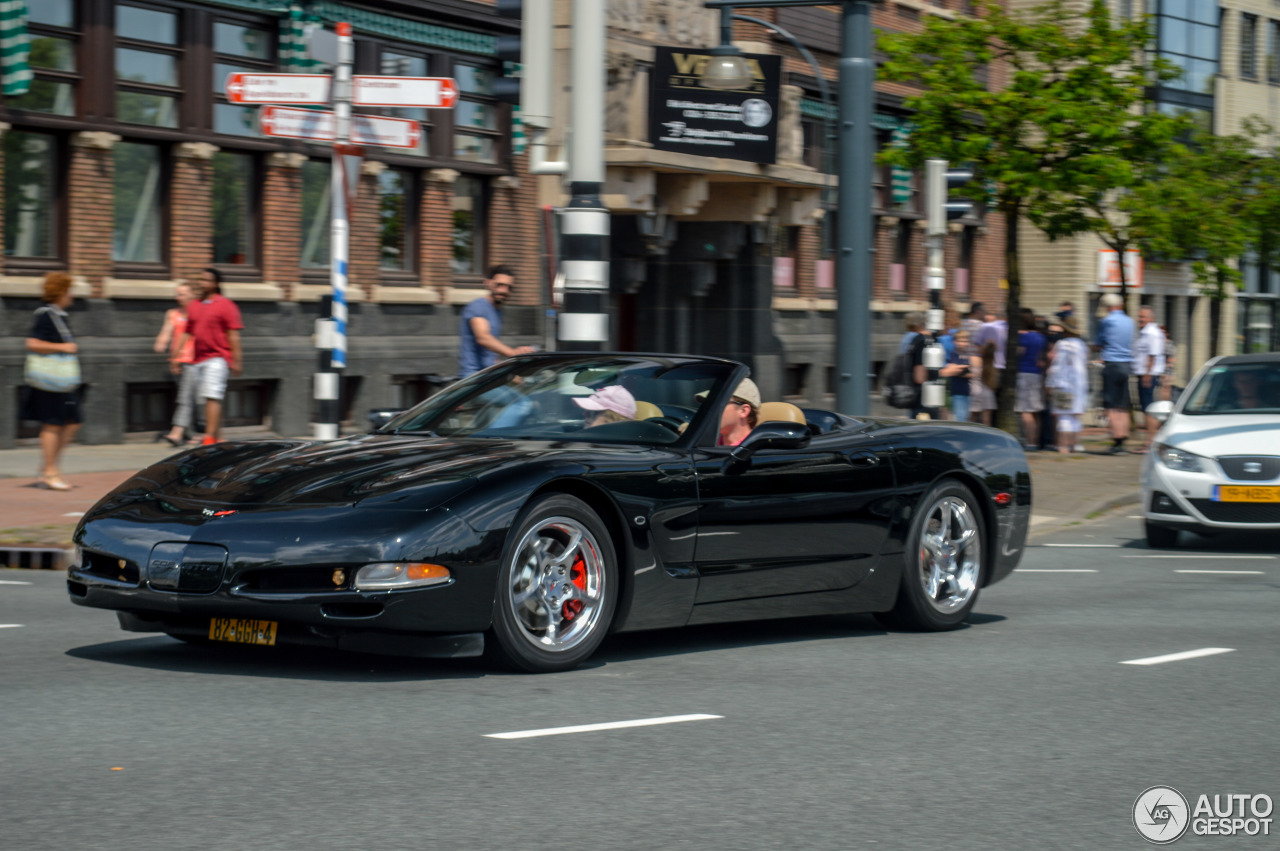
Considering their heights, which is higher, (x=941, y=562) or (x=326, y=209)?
(x=326, y=209)

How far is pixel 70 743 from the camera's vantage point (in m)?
5.46

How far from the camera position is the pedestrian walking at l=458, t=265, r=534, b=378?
1424 centimetres

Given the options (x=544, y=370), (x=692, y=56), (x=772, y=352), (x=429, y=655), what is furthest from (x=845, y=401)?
(x=772, y=352)

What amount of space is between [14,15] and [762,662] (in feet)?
43.6

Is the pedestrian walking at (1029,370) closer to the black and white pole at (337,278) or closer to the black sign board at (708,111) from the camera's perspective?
the black sign board at (708,111)

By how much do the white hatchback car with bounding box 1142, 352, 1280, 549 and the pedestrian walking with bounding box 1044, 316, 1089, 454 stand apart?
8.25 m

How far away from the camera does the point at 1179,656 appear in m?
8.12

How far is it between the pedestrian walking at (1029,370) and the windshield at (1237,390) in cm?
808

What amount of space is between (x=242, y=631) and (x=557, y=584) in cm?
115

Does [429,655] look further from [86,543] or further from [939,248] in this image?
[939,248]

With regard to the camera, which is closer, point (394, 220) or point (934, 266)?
point (934, 266)

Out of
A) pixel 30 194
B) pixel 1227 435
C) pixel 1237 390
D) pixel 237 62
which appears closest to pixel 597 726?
pixel 1227 435

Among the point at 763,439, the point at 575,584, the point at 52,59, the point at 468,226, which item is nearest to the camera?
the point at 575,584

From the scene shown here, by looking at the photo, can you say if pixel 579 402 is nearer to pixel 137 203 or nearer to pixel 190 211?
pixel 137 203
